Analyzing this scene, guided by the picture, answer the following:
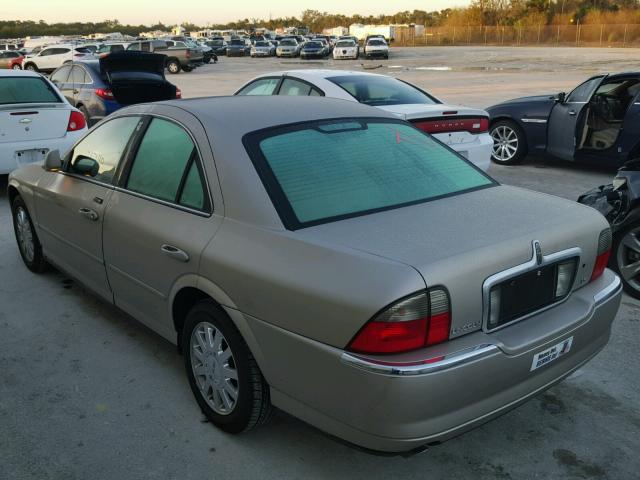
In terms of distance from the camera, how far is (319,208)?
2918 mm

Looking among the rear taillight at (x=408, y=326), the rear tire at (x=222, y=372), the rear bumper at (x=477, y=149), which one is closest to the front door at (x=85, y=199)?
the rear tire at (x=222, y=372)

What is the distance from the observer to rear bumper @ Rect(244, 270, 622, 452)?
7.69 ft

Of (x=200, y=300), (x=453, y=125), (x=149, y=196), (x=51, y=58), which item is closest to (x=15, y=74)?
(x=453, y=125)

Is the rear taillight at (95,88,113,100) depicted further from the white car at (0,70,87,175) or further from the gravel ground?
the gravel ground

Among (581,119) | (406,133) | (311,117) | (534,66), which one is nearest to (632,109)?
(581,119)

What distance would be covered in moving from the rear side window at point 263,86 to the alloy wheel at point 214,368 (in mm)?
5836

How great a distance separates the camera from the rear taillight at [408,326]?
7.65ft

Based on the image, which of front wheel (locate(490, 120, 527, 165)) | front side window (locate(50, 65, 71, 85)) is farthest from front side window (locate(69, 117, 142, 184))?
front side window (locate(50, 65, 71, 85))

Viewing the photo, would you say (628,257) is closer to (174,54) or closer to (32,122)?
(32,122)

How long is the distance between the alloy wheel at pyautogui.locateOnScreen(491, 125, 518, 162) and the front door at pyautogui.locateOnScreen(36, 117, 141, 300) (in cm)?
708

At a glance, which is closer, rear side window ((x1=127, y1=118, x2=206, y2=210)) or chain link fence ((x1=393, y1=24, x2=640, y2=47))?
rear side window ((x1=127, y1=118, x2=206, y2=210))

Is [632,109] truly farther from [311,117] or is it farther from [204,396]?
[204,396]

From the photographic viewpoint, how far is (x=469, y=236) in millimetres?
2676

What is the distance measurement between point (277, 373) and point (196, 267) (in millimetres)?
680
